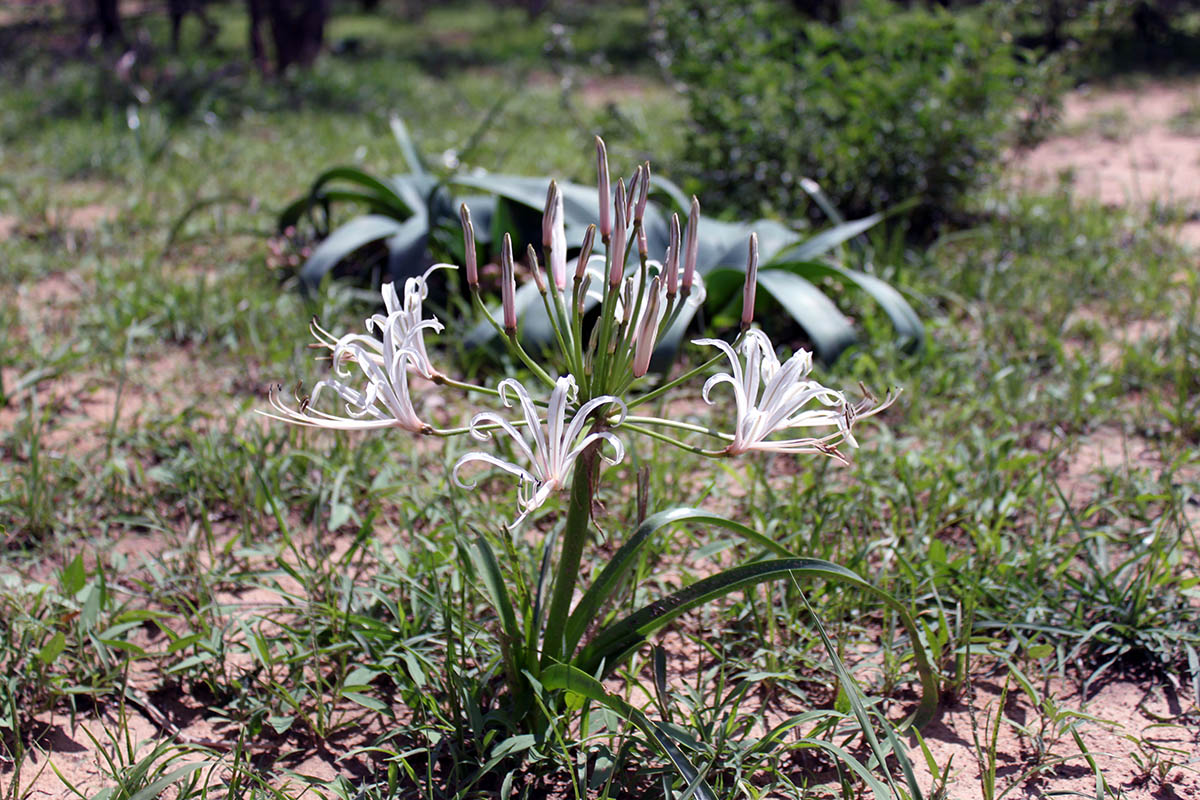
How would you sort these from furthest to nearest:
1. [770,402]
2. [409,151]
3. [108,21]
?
[108,21] → [409,151] → [770,402]

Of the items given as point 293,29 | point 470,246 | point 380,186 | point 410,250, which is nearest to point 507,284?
point 470,246

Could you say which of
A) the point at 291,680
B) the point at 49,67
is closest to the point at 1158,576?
the point at 291,680

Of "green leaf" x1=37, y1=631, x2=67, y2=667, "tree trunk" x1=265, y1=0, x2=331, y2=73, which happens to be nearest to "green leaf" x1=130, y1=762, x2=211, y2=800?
"green leaf" x1=37, y1=631, x2=67, y2=667

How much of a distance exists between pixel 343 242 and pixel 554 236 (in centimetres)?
251

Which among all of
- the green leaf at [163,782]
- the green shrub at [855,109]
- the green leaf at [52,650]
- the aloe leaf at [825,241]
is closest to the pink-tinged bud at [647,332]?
the green leaf at [163,782]

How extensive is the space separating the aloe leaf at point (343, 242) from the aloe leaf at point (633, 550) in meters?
2.35

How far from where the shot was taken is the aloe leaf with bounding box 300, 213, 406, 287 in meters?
3.71

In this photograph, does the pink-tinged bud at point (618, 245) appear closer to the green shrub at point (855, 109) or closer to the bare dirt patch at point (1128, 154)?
the green shrub at point (855, 109)

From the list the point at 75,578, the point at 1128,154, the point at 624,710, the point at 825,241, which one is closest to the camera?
the point at 624,710

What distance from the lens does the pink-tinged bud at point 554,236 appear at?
1.41 meters

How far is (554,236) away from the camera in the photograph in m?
1.47

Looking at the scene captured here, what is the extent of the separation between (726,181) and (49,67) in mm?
7187

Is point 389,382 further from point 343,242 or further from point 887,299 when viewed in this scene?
point 343,242

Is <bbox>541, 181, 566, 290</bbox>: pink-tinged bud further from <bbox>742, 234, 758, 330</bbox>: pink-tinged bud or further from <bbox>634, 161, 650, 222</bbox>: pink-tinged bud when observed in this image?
<bbox>742, 234, 758, 330</bbox>: pink-tinged bud
